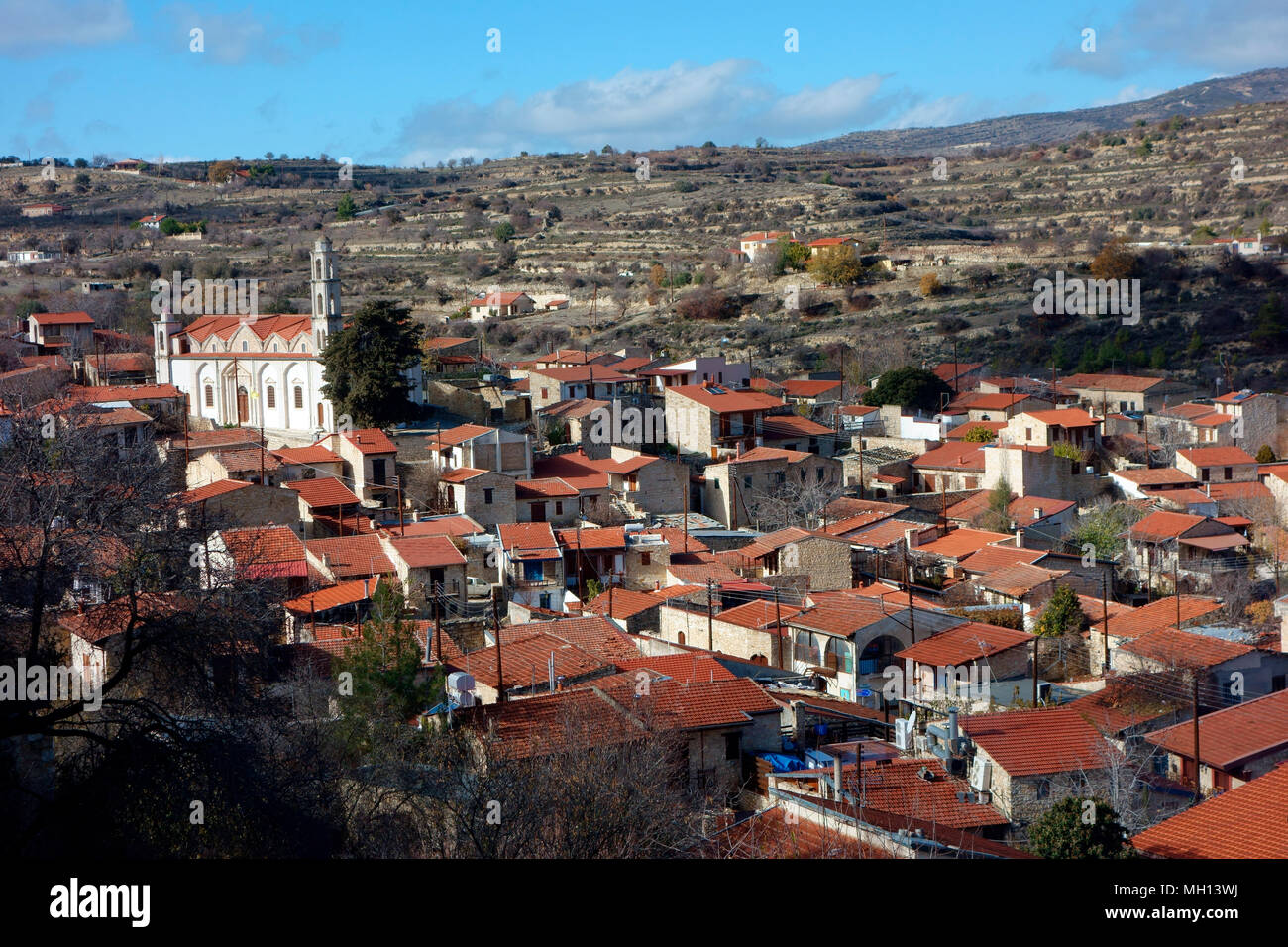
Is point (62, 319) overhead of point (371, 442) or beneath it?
overhead

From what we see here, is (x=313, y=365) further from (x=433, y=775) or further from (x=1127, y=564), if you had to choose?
(x=433, y=775)

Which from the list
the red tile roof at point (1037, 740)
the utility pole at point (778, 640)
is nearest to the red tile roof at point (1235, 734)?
the red tile roof at point (1037, 740)

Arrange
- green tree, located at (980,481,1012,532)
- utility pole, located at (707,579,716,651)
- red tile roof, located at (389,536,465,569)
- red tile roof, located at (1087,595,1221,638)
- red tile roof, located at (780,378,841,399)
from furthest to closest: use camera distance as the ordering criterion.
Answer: red tile roof, located at (780,378,841,399), green tree, located at (980,481,1012,532), red tile roof, located at (389,536,465,569), red tile roof, located at (1087,595,1221,638), utility pole, located at (707,579,716,651)

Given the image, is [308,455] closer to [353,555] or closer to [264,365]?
[353,555]

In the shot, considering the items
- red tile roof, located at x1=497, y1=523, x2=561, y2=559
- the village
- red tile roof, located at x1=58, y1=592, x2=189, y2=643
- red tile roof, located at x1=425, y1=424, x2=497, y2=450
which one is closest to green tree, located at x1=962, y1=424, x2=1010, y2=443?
the village

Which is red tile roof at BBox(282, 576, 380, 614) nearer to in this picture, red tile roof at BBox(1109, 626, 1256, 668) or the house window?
the house window

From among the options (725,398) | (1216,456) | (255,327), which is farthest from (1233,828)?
(255,327)

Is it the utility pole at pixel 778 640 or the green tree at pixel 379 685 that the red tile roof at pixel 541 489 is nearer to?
the utility pole at pixel 778 640
